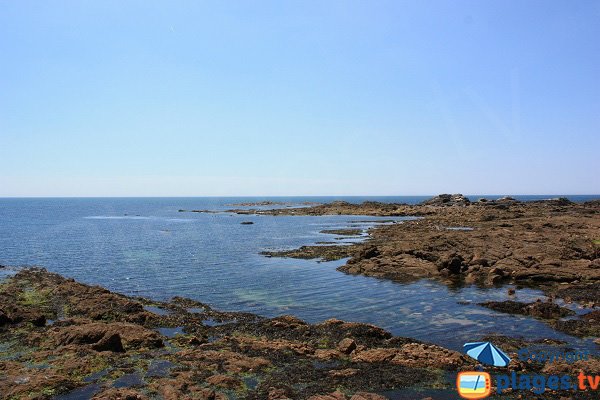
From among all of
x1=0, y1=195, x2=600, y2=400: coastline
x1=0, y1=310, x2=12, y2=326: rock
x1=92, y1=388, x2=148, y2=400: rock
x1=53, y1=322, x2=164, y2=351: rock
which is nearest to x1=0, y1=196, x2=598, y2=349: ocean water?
x1=0, y1=195, x2=600, y2=400: coastline

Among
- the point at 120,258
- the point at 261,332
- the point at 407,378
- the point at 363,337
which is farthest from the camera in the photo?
the point at 120,258

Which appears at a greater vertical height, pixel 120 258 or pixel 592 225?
pixel 592 225

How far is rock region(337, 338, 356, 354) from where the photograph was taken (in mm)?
18781

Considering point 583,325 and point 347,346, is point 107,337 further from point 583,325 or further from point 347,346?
point 583,325

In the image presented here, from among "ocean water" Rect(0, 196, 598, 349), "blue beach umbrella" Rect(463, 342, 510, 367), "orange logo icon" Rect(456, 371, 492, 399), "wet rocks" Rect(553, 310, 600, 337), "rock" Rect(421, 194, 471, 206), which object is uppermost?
"rock" Rect(421, 194, 471, 206)

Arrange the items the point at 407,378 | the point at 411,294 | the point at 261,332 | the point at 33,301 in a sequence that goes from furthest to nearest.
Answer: the point at 411,294 < the point at 33,301 < the point at 261,332 < the point at 407,378

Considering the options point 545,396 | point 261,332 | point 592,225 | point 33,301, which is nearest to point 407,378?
point 545,396

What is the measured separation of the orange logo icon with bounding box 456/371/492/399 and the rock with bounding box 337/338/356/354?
4891mm

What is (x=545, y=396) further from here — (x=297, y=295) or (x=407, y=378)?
(x=297, y=295)

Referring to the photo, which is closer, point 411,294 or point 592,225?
point 411,294

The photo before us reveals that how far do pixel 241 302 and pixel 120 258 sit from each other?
30748 mm

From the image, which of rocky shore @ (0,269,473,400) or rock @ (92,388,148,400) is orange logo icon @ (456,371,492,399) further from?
rock @ (92,388,148,400)

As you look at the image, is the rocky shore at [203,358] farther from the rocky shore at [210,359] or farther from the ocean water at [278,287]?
the ocean water at [278,287]

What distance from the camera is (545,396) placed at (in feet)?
46.4
